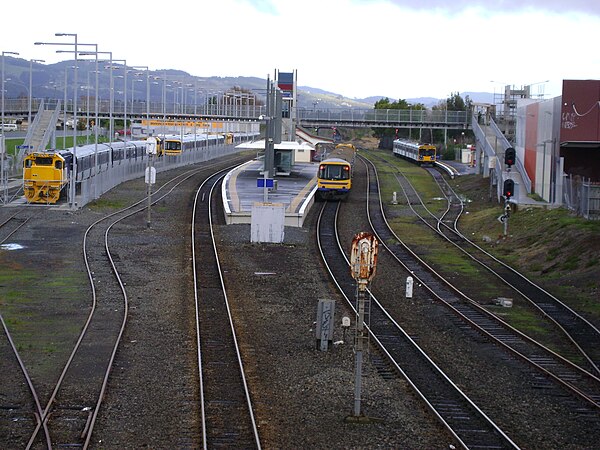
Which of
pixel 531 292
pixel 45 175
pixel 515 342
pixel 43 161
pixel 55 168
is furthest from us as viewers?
pixel 55 168

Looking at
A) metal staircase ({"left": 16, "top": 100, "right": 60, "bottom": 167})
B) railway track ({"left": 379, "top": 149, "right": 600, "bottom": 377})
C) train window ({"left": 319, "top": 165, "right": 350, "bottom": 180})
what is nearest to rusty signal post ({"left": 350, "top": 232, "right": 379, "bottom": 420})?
railway track ({"left": 379, "top": 149, "right": 600, "bottom": 377})

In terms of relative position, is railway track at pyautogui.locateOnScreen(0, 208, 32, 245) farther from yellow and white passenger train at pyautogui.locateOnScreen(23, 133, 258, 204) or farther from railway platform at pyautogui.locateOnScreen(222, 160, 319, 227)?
railway platform at pyautogui.locateOnScreen(222, 160, 319, 227)

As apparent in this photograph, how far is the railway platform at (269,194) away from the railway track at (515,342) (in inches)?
308

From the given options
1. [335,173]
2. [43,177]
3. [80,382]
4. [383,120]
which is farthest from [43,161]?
[383,120]

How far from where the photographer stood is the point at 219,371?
15.9 metres

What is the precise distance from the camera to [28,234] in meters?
33.4

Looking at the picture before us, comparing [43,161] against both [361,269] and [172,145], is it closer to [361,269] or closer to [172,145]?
[361,269]

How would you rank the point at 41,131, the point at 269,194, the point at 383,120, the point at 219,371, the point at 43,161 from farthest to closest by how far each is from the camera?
the point at 383,120 → the point at 41,131 → the point at 269,194 → the point at 43,161 → the point at 219,371

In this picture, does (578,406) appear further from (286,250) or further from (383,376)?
(286,250)

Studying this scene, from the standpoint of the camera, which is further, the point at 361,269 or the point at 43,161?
the point at 43,161

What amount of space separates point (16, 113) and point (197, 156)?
55.9ft

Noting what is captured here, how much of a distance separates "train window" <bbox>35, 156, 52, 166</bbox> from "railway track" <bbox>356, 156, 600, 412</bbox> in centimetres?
1920

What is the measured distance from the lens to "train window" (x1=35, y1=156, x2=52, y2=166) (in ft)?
141

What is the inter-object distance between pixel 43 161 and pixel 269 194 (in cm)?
1147
